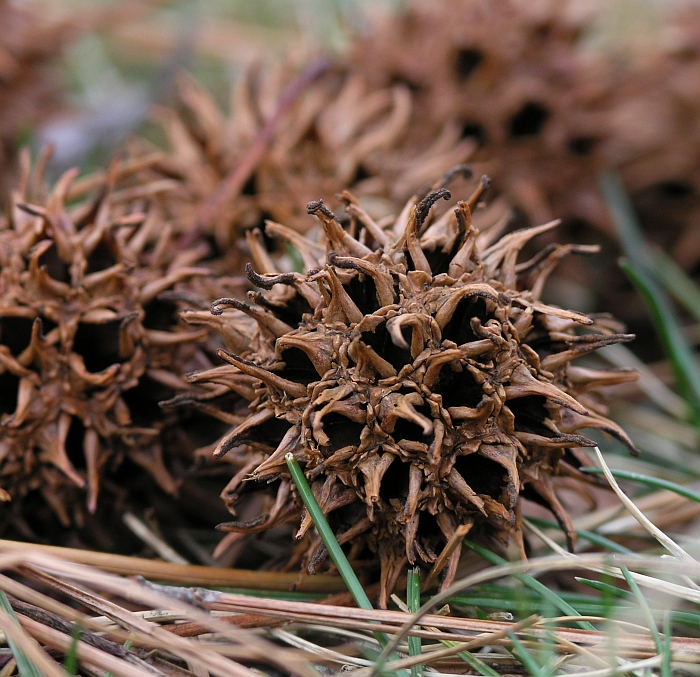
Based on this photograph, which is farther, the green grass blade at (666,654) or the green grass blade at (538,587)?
the green grass blade at (538,587)

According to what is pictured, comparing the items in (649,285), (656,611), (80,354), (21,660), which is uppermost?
(649,285)

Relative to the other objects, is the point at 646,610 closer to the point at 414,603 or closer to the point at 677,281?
the point at 414,603

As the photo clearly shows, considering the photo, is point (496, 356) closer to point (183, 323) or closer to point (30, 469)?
point (183, 323)

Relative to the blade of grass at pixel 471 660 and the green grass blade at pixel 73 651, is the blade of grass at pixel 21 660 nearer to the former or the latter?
the green grass blade at pixel 73 651

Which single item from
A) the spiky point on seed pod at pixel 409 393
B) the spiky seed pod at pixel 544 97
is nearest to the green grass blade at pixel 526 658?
the spiky point on seed pod at pixel 409 393

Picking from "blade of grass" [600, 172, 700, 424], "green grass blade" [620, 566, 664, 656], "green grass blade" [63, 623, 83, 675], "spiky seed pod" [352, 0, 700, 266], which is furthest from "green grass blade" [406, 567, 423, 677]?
"spiky seed pod" [352, 0, 700, 266]

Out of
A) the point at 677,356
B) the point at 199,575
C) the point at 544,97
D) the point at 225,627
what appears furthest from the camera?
the point at 544,97

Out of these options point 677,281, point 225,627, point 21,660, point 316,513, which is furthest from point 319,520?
point 677,281
